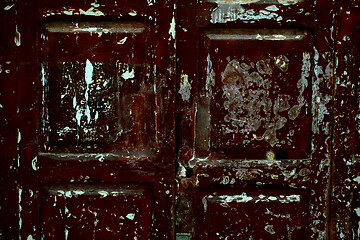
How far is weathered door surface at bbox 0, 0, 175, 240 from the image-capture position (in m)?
1.28

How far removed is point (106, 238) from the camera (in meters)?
1.32

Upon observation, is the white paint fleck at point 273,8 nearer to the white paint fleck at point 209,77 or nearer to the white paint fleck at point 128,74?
the white paint fleck at point 209,77

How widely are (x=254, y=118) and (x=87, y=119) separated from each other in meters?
0.67

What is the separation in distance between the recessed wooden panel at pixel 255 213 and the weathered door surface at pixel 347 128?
14 cm

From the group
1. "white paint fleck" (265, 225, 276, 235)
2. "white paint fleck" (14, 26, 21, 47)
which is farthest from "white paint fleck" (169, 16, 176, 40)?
"white paint fleck" (265, 225, 276, 235)

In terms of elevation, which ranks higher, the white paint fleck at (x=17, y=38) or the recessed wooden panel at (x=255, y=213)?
the white paint fleck at (x=17, y=38)

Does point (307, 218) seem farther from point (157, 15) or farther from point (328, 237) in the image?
point (157, 15)

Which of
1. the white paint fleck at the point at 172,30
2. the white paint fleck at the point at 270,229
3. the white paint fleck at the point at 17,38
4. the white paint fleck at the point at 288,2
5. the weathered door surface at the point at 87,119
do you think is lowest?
the white paint fleck at the point at 270,229

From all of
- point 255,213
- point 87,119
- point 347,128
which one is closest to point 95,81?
point 87,119

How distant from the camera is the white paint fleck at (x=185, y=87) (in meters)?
1.31

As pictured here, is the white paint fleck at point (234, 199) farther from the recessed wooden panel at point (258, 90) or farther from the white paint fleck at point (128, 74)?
the white paint fleck at point (128, 74)

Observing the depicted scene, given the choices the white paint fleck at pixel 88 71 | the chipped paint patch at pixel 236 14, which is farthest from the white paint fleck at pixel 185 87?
the white paint fleck at pixel 88 71

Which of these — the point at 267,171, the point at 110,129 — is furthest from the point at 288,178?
the point at 110,129

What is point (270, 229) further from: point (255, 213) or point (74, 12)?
point (74, 12)
